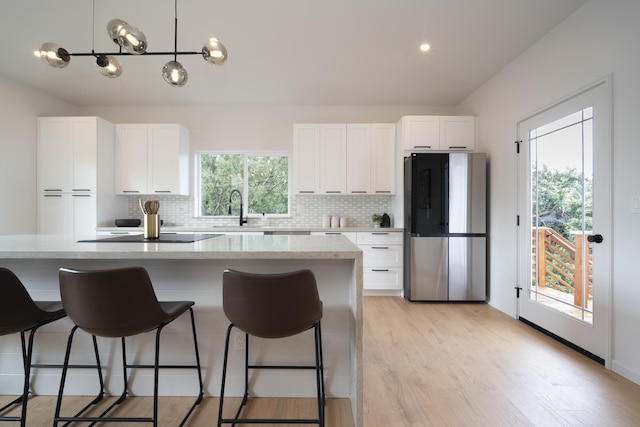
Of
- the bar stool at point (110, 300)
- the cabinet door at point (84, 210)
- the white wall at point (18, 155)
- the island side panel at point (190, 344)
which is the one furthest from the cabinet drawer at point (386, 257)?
the white wall at point (18, 155)

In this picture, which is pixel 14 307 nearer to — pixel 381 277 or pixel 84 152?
pixel 84 152

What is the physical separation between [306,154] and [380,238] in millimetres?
1582

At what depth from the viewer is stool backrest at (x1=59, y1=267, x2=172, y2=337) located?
4.17 ft

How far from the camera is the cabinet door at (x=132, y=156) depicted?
167 inches

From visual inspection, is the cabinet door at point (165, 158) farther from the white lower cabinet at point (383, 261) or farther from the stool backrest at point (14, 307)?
the stool backrest at point (14, 307)

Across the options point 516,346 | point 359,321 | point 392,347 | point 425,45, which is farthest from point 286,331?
point 425,45

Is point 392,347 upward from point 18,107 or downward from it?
downward

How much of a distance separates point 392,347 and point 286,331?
1.50 metres

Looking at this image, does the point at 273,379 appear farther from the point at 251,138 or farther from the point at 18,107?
the point at 18,107

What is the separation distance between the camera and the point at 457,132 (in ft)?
13.0

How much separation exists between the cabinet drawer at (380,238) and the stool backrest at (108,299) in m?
2.99

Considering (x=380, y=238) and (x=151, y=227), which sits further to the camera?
(x=380, y=238)

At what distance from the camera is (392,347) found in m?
2.47

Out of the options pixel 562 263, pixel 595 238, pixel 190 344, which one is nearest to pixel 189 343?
pixel 190 344
